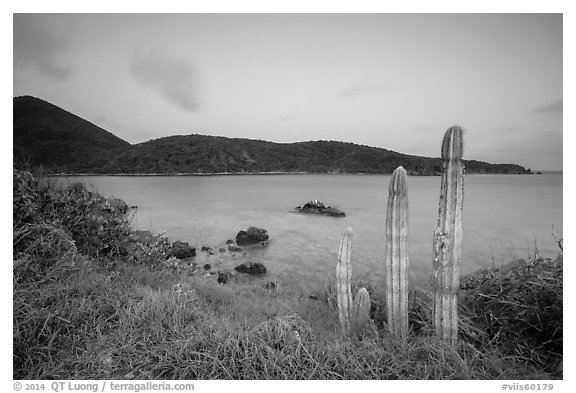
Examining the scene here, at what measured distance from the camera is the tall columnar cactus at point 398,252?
2.99 m

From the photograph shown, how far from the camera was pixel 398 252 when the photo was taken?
9.86 ft

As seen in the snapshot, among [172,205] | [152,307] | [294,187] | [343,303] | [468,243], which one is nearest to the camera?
[152,307]

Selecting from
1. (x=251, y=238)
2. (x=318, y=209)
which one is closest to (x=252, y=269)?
(x=251, y=238)

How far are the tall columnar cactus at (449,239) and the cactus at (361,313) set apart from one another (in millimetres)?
744

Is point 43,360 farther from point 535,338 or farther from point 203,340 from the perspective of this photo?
point 535,338

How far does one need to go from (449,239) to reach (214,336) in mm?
2383

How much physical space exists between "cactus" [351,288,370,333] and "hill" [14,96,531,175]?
1837 mm

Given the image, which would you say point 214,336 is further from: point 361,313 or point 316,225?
point 316,225

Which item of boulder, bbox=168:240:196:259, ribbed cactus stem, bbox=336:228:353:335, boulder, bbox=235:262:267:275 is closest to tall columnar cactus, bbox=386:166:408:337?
ribbed cactus stem, bbox=336:228:353:335

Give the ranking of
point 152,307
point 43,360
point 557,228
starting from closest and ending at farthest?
1. point 43,360
2. point 152,307
3. point 557,228
